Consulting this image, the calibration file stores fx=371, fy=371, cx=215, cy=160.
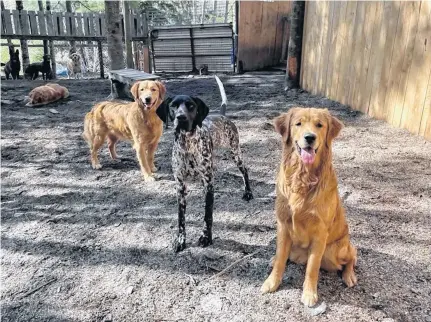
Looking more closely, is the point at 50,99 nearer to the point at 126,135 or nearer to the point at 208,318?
the point at 126,135

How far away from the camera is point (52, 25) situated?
14.3 meters

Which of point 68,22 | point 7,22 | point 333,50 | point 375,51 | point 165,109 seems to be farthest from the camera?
point 68,22

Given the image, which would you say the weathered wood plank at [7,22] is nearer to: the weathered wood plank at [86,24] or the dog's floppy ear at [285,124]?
the weathered wood plank at [86,24]

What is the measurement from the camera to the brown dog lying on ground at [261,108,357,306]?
2.45 meters

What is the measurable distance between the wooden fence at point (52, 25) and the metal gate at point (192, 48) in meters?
1.40

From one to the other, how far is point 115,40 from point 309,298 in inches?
352

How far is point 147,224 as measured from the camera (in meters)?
4.05

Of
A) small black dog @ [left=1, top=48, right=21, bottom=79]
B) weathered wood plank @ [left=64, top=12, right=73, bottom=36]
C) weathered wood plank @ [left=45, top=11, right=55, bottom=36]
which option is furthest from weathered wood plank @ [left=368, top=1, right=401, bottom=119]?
small black dog @ [left=1, top=48, right=21, bottom=79]

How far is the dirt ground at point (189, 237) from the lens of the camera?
2.78 meters

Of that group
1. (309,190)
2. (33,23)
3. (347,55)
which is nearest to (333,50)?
(347,55)

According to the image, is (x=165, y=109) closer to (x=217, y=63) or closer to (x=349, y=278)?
(x=349, y=278)

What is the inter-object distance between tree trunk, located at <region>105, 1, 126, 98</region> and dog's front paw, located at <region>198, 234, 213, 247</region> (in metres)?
6.57

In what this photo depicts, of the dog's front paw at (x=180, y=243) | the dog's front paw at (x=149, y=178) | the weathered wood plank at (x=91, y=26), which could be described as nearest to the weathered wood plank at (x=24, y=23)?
the weathered wood plank at (x=91, y=26)

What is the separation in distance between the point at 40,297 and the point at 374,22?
22.5 ft
